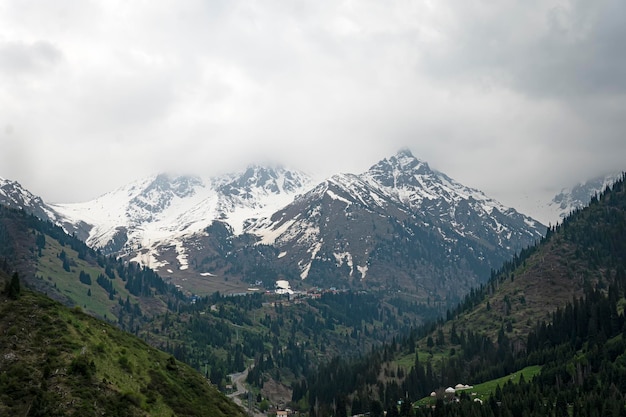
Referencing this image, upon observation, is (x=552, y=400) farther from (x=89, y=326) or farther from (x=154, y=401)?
(x=89, y=326)

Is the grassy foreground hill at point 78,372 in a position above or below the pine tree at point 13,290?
below

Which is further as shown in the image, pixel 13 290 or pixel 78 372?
pixel 13 290

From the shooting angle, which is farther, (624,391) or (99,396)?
(624,391)

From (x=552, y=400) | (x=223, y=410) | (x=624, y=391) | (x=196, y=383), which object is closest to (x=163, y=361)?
(x=196, y=383)

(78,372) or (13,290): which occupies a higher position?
(13,290)

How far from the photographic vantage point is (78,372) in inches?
4579

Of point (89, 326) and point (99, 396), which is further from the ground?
point (89, 326)

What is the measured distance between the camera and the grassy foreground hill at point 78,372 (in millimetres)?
106688

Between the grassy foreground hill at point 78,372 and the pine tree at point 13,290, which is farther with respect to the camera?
the pine tree at point 13,290

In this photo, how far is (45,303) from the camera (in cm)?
13950

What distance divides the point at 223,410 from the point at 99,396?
153 feet

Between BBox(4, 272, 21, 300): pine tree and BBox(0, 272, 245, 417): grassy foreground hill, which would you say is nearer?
BBox(0, 272, 245, 417): grassy foreground hill

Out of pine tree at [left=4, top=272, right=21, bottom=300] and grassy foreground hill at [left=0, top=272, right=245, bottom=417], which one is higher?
pine tree at [left=4, top=272, right=21, bottom=300]

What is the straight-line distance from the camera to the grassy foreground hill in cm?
10669
